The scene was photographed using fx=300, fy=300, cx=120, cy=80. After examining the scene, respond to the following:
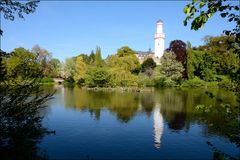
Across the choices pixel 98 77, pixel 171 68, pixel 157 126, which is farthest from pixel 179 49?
pixel 157 126

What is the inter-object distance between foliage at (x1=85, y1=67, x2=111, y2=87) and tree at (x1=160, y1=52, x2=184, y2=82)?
12660mm

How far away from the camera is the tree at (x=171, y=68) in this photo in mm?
60156

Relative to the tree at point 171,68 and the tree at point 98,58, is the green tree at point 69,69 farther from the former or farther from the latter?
the tree at point 171,68

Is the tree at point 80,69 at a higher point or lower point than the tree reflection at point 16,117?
higher

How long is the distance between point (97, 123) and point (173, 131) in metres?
5.39

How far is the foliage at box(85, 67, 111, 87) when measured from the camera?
182 ft


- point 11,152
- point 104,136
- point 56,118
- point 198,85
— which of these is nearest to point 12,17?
point 11,152

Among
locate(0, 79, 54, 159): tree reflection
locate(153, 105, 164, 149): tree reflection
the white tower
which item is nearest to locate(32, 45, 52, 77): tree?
locate(0, 79, 54, 159): tree reflection

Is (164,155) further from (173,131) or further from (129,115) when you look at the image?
(129,115)

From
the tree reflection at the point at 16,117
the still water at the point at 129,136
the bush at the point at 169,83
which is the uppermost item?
the bush at the point at 169,83

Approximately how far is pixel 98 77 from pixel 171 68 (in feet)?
49.3

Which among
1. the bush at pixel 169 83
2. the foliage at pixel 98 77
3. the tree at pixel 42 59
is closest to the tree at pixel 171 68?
the bush at pixel 169 83

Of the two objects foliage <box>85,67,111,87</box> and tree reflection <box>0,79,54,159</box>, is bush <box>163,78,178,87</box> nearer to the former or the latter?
foliage <box>85,67,111,87</box>

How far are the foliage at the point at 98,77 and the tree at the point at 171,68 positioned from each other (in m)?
12.7
